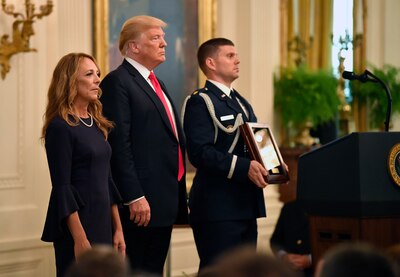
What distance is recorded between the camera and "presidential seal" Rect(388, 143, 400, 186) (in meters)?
4.04

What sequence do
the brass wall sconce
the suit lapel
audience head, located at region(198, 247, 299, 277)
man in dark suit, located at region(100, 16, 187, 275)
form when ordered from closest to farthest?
audience head, located at region(198, 247, 299, 277), man in dark suit, located at region(100, 16, 187, 275), the suit lapel, the brass wall sconce

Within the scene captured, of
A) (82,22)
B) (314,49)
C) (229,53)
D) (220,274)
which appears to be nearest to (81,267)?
(220,274)

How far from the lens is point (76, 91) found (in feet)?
12.7

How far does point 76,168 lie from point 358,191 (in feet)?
4.08

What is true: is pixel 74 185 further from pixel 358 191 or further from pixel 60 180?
pixel 358 191

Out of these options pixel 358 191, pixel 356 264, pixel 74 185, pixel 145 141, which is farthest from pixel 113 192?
pixel 356 264

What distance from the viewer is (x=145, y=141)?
13.8 feet

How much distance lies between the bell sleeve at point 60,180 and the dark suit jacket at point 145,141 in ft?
1.41

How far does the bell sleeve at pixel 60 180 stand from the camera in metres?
3.69

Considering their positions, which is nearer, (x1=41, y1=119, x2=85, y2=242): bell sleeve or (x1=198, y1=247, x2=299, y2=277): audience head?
(x1=198, y1=247, x2=299, y2=277): audience head

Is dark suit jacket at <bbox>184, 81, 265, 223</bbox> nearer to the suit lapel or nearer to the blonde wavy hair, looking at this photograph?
the suit lapel

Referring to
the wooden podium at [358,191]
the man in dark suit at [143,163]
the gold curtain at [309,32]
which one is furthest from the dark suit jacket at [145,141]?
the gold curtain at [309,32]

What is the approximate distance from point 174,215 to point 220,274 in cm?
273

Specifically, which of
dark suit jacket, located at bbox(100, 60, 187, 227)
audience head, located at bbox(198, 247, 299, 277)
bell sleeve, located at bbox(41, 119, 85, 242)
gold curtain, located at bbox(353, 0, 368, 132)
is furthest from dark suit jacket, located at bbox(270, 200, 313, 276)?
audience head, located at bbox(198, 247, 299, 277)
